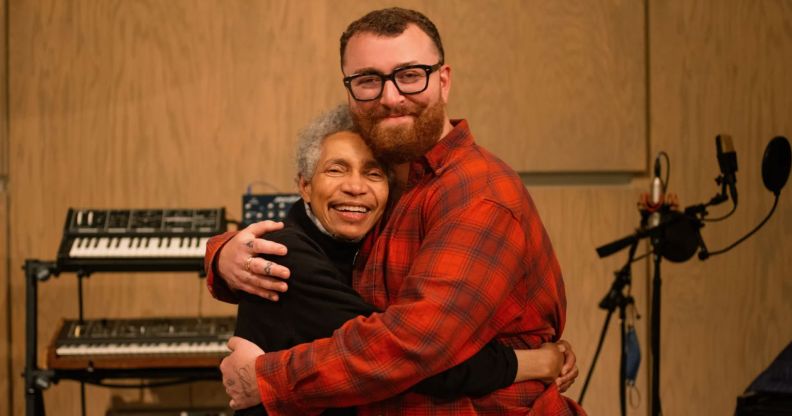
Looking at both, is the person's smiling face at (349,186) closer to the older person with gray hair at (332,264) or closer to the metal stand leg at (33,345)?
the older person with gray hair at (332,264)

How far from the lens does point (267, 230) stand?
2270 millimetres

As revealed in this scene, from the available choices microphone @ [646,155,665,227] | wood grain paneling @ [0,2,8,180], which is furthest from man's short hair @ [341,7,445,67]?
wood grain paneling @ [0,2,8,180]

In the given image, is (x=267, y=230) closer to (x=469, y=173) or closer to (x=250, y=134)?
(x=469, y=173)

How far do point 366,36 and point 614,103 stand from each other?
279 centimetres

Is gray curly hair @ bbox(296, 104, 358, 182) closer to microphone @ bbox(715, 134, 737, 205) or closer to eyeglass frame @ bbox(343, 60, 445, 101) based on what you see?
eyeglass frame @ bbox(343, 60, 445, 101)

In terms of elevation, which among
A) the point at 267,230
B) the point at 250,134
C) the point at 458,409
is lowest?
the point at 458,409

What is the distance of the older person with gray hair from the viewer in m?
2.09

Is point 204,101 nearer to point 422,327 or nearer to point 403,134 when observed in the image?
point 403,134

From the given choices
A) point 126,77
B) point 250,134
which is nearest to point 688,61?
point 250,134

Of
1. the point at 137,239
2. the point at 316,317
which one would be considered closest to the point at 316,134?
the point at 316,317

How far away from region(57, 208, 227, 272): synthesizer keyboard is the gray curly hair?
156 centimetres

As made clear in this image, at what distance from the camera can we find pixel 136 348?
379cm

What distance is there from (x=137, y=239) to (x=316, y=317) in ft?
6.49

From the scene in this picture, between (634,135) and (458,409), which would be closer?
(458,409)
